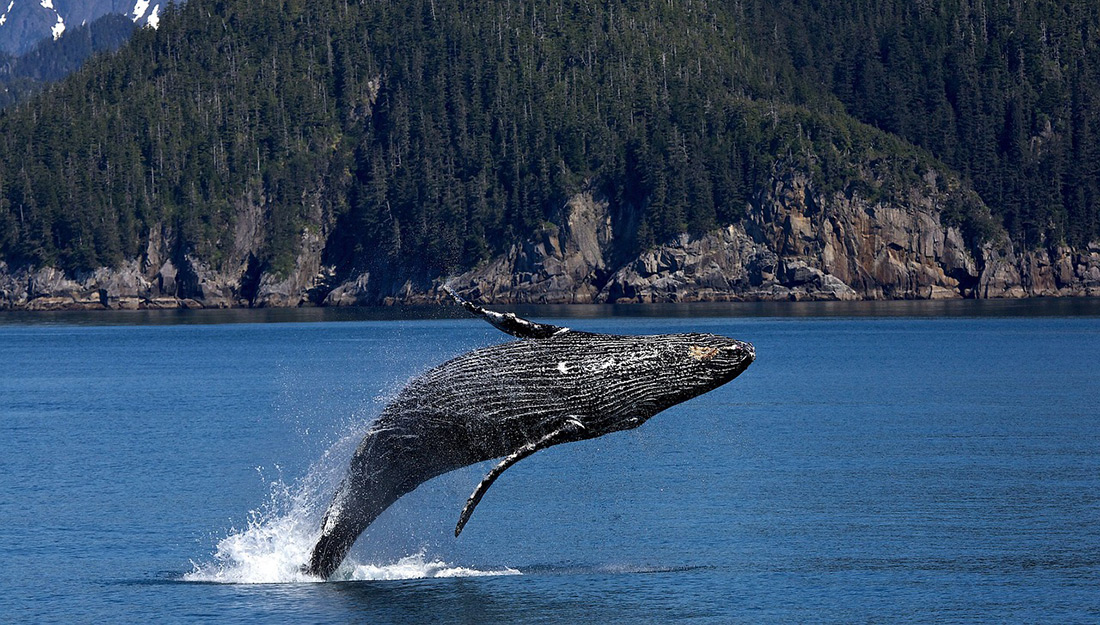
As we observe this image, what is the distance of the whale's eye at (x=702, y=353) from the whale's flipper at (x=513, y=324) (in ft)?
5.90

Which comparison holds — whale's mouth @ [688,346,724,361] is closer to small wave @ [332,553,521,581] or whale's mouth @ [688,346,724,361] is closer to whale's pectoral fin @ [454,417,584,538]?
whale's pectoral fin @ [454,417,584,538]

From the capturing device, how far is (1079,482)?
39.2 meters

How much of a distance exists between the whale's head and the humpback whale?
13mm

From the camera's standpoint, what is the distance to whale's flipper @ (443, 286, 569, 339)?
58.9 ft

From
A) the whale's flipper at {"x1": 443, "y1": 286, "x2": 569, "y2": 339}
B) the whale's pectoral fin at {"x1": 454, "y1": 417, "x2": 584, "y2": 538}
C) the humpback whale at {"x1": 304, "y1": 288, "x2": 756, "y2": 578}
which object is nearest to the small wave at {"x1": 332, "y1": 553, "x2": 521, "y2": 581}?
the humpback whale at {"x1": 304, "y1": 288, "x2": 756, "y2": 578}

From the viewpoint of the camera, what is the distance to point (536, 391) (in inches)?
754

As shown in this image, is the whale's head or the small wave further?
the small wave

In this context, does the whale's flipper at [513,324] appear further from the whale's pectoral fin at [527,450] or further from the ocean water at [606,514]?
the ocean water at [606,514]

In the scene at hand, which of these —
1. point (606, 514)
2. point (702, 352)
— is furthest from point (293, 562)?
point (702, 352)

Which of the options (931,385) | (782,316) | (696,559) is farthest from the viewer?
(782,316)

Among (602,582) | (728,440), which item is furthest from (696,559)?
(728,440)

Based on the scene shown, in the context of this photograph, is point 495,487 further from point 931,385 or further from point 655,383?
point 931,385

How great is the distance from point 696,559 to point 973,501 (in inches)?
421

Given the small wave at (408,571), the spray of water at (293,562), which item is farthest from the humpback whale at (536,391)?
the small wave at (408,571)
